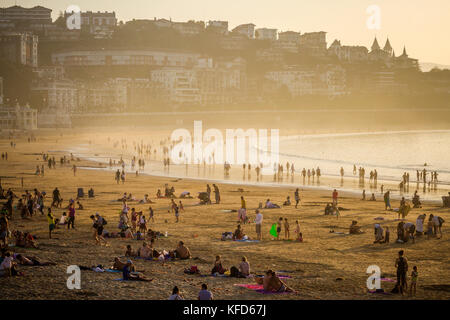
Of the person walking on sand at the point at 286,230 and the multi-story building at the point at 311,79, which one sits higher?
the multi-story building at the point at 311,79

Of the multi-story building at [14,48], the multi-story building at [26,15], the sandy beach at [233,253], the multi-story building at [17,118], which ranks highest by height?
the multi-story building at [26,15]

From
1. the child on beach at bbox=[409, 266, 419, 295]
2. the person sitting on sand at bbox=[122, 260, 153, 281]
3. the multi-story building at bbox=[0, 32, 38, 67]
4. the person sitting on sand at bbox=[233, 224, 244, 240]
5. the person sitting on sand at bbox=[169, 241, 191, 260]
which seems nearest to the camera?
the child on beach at bbox=[409, 266, 419, 295]

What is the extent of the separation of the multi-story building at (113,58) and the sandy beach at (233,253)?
133 metres

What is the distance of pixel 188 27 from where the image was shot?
194 m

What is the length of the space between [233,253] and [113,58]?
148 metres

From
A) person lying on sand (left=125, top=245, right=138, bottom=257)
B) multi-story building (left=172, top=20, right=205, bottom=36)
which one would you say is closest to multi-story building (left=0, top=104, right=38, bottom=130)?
person lying on sand (left=125, top=245, right=138, bottom=257)

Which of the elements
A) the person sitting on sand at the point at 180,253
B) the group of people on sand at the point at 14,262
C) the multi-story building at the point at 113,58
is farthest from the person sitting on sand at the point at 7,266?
the multi-story building at the point at 113,58

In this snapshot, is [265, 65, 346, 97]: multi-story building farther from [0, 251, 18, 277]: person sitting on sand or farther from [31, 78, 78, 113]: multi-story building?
[0, 251, 18, 277]: person sitting on sand

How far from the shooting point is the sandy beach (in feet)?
39.3

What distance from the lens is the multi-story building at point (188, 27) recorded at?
190875mm

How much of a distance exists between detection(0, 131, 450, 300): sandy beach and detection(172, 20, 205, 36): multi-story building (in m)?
167

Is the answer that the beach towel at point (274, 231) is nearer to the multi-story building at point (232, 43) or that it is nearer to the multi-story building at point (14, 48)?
the multi-story building at point (14, 48)
